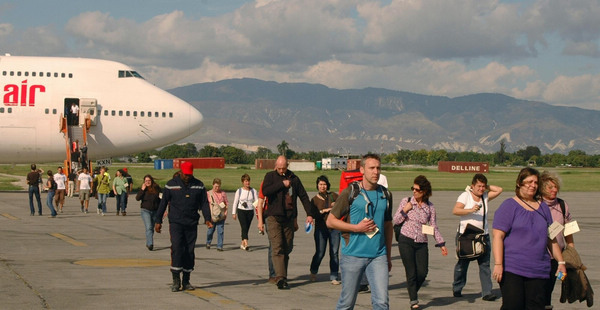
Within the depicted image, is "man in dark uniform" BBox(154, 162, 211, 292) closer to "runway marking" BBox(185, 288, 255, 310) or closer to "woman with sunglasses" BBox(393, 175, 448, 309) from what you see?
"runway marking" BBox(185, 288, 255, 310)

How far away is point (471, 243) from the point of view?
38.7 feet

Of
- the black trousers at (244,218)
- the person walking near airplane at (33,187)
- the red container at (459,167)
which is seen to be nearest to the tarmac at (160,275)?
the black trousers at (244,218)

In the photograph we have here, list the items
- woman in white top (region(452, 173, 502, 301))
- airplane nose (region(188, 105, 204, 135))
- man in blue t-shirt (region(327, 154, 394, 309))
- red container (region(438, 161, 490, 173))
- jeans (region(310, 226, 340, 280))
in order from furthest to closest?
red container (region(438, 161, 490, 173)) → airplane nose (region(188, 105, 204, 135)) → jeans (region(310, 226, 340, 280)) → woman in white top (region(452, 173, 502, 301)) → man in blue t-shirt (region(327, 154, 394, 309))

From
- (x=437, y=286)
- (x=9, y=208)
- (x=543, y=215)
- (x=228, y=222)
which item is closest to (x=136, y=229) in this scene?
(x=228, y=222)

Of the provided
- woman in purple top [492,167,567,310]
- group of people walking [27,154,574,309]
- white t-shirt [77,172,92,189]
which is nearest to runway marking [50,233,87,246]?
group of people walking [27,154,574,309]

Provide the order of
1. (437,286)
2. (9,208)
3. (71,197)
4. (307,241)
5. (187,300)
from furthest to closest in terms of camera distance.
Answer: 1. (71,197)
2. (9,208)
3. (307,241)
4. (437,286)
5. (187,300)

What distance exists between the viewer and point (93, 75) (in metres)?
41.3

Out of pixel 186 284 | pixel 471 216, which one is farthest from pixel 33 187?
pixel 471 216

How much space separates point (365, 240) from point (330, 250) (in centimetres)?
526

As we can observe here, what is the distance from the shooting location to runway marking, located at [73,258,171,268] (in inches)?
602

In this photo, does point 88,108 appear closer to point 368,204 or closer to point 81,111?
point 81,111

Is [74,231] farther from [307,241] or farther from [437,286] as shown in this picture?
[437,286]

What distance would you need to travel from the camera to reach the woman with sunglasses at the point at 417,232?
11617 millimetres

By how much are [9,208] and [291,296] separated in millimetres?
22956
